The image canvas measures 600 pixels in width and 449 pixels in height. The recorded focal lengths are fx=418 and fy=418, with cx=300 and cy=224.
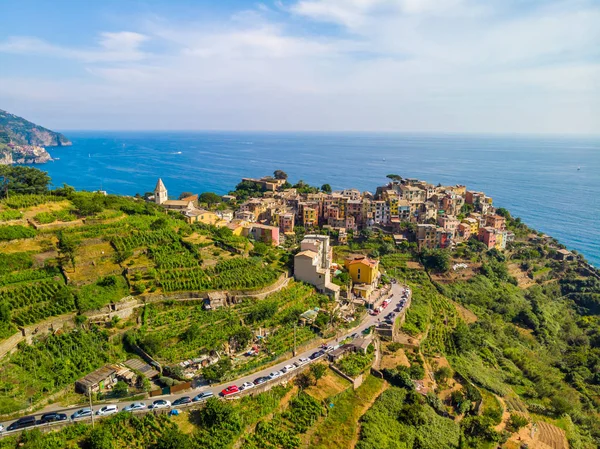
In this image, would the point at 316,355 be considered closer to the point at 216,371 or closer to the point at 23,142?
the point at 216,371

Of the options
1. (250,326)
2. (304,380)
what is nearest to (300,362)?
(304,380)

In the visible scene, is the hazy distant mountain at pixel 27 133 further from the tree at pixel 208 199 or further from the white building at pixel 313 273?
the white building at pixel 313 273

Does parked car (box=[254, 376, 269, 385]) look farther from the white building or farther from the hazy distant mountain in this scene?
the hazy distant mountain

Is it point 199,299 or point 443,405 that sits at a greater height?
point 199,299

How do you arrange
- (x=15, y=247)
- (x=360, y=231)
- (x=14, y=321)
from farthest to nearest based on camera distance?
(x=360, y=231) < (x=15, y=247) < (x=14, y=321)

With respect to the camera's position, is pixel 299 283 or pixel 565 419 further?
pixel 299 283

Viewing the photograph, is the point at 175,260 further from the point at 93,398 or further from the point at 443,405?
the point at 443,405

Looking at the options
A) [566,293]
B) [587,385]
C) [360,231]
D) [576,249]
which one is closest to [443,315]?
[587,385]

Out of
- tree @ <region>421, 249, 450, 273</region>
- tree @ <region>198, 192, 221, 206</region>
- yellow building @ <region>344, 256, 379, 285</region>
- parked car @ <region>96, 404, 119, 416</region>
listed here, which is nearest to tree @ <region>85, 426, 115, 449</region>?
parked car @ <region>96, 404, 119, 416</region>
